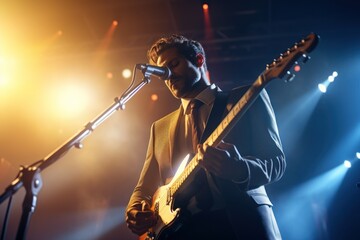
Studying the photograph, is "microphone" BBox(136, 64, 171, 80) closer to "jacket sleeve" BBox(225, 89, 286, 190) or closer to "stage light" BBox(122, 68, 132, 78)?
"jacket sleeve" BBox(225, 89, 286, 190)

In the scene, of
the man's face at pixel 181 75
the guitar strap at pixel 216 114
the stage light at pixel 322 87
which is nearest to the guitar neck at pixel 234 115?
the guitar strap at pixel 216 114

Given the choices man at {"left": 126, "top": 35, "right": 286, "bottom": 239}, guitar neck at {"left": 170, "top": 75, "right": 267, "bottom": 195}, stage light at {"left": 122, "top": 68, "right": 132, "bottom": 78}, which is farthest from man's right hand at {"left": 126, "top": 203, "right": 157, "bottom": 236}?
stage light at {"left": 122, "top": 68, "right": 132, "bottom": 78}

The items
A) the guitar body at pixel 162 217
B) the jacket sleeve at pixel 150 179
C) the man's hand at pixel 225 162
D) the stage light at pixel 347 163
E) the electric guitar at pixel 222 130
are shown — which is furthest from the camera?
the stage light at pixel 347 163

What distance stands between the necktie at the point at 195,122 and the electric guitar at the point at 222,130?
0.59 ft

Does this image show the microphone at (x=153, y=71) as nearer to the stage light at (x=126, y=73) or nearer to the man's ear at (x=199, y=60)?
the man's ear at (x=199, y=60)

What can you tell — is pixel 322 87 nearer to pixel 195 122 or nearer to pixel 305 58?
pixel 195 122

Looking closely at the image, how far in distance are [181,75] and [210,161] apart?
1.07 meters

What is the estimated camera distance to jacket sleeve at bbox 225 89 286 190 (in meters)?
1.74

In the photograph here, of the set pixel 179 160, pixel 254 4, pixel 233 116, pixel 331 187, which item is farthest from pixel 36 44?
pixel 331 187

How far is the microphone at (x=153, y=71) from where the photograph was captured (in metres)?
2.21

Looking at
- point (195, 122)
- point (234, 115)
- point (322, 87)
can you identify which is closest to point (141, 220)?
point (195, 122)

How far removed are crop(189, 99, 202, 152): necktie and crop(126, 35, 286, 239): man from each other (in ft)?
0.03

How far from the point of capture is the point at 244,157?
1917mm

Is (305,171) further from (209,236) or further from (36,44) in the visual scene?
(36,44)
